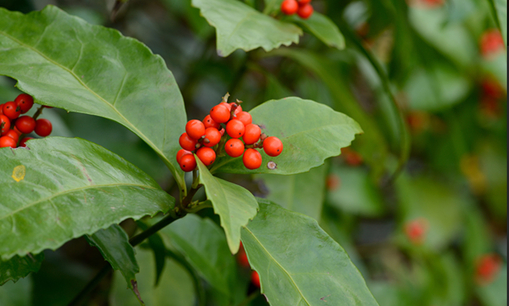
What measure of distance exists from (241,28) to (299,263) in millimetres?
318

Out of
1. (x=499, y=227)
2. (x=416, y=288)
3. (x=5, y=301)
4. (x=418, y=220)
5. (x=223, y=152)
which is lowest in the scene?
(x=499, y=227)

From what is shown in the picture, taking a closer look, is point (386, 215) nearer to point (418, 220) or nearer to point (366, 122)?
point (418, 220)

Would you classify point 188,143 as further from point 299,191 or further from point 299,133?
point 299,191

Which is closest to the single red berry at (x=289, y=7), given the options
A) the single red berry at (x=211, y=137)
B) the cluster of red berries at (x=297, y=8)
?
the cluster of red berries at (x=297, y=8)

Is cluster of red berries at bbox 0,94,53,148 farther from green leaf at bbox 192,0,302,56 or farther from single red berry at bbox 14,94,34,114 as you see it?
green leaf at bbox 192,0,302,56

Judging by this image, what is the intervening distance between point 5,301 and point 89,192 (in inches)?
17.2

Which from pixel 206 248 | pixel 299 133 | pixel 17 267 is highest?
pixel 299 133

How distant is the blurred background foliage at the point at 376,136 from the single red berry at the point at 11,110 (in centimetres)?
35

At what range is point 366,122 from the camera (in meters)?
1.02

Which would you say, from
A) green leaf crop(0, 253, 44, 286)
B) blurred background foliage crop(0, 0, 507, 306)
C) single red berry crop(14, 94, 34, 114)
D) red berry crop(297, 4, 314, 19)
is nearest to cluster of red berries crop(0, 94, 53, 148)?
single red berry crop(14, 94, 34, 114)

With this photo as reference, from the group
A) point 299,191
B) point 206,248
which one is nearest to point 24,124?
point 206,248

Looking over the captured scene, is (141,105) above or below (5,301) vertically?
above

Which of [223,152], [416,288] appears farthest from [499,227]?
[223,152]

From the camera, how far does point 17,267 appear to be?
461 millimetres
